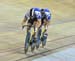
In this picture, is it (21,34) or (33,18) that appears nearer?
(33,18)

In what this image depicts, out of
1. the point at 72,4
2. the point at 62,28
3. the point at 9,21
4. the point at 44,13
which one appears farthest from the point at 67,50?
the point at 72,4

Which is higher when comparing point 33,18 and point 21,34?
point 33,18

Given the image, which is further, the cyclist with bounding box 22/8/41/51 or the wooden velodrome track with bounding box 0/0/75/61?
the wooden velodrome track with bounding box 0/0/75/61

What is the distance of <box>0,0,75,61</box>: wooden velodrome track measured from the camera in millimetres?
2990

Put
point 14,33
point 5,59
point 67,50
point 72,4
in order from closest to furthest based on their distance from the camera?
point 5,59
point 67,50
point 14,33
point 72,4

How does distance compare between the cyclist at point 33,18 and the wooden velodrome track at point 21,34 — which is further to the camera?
the wooden velodrome track at point 21,34

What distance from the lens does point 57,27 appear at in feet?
14.9

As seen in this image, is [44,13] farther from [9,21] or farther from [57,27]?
[9,21]

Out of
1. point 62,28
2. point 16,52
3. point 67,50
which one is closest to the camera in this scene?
point 16,52

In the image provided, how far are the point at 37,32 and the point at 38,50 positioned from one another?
261mm

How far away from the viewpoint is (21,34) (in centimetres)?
385

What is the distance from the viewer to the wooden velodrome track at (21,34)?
299cm

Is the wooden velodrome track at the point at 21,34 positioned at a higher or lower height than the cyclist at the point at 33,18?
lower

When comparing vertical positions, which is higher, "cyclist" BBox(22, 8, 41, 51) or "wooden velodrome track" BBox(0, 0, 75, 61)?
"cyclist" BBox(22, 8, 41, 51)
